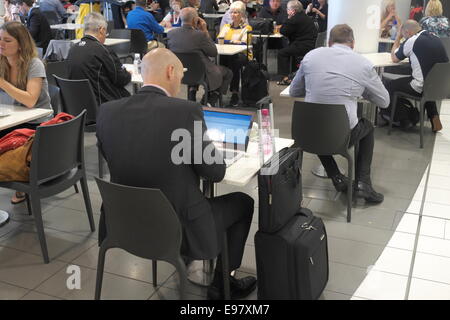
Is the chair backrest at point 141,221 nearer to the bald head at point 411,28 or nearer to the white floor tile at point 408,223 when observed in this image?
the white floor tile at point 408,223

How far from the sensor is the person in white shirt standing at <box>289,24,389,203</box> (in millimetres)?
3410

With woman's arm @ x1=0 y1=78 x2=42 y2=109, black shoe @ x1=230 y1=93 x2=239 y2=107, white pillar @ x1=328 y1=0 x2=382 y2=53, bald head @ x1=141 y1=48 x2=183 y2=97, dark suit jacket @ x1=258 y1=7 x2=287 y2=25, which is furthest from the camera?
dark suit jacket @ x1=258 y1=7 x2=287 y2=25

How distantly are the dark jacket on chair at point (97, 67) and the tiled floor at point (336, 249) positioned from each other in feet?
2.34

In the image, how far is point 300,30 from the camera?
736 cm

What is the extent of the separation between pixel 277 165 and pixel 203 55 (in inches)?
130

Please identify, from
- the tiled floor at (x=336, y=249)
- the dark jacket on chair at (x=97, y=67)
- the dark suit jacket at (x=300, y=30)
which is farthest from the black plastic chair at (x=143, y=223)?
the dark suit jacket at (x=300, y=30)

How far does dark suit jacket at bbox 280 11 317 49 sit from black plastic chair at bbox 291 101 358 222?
4190mm

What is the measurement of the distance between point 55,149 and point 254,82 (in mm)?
3627

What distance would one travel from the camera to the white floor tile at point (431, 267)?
2.77 metres

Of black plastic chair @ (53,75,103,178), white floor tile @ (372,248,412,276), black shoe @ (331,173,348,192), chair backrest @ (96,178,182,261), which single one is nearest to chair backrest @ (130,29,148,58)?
black plastic chair @ (53,75,103,178)

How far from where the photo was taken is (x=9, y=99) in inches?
135

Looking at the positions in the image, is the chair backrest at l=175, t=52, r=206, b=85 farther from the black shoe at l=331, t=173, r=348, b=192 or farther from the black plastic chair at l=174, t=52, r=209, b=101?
the black shoe at l=331, t=173, r=348, b=192

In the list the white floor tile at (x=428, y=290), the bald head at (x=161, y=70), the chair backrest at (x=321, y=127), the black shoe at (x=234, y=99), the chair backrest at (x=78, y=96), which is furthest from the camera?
the black shoe at (x=234, y=99)

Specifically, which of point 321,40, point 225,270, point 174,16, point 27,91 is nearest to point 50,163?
point 27,91
